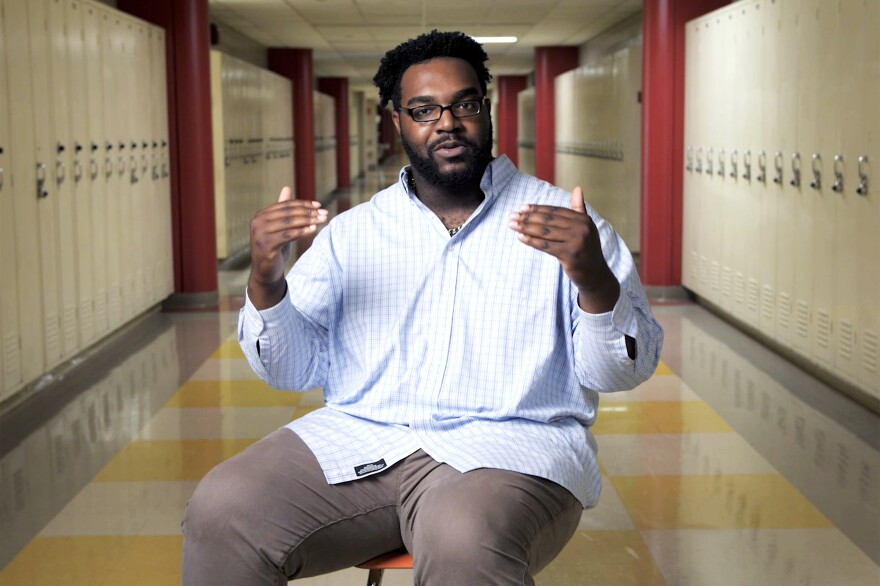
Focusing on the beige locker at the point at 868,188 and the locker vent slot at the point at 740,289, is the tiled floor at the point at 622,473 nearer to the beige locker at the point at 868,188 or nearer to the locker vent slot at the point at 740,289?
the beige locker at the point at 868,188

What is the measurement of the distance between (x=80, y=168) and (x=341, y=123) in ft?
64.7

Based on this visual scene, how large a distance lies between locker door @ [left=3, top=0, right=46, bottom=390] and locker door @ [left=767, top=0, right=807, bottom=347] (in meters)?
3.61

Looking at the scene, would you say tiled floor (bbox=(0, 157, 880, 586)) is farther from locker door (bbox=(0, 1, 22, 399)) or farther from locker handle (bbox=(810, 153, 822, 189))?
locker handle (bbox=(810, 153, 822, 189))

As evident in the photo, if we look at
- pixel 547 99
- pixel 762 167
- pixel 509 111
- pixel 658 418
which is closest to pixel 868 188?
pixel 658 418

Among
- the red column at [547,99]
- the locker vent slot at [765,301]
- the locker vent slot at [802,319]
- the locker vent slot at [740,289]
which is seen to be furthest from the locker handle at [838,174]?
the red column at [547,99]

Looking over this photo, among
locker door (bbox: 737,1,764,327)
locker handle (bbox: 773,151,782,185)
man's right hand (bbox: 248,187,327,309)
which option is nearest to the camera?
man's right hand (bbox: 248,187,327,309)

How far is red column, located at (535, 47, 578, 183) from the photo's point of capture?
1755 cm

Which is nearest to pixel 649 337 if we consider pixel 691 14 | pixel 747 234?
pixel 747 234

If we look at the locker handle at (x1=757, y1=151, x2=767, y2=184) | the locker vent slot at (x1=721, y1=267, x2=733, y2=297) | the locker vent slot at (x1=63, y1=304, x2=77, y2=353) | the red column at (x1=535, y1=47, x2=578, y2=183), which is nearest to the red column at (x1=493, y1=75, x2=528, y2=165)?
the red column at (x1=535, y1=47, x2=578, y2=183)

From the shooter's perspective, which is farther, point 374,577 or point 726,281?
point 726,281

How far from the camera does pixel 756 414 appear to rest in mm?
4820

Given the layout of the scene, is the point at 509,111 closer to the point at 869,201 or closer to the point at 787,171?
the point at 787,171

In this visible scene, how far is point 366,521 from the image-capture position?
6.37ft

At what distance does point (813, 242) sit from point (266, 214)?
13.4 ft
